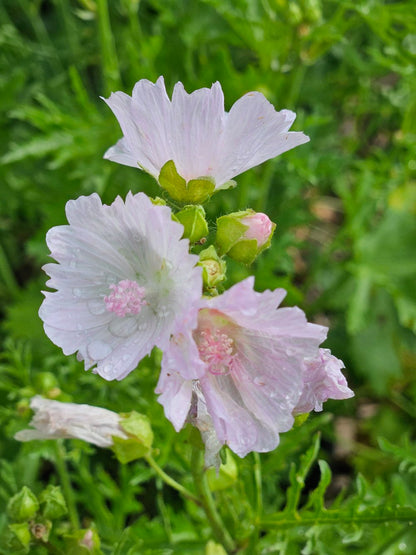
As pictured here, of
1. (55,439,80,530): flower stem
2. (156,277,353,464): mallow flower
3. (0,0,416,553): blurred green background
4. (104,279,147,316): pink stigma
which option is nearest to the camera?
(156,277,353,464): mallow flower

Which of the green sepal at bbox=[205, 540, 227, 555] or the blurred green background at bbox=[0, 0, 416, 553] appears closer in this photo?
the green sepal at bbox=[205, 540, 227, 555]

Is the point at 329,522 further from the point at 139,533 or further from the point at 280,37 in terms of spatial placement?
the point at 280,37

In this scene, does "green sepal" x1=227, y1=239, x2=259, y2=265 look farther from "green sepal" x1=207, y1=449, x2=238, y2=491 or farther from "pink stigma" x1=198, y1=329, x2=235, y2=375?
"green sepal" x1=207, y1=449, x2=238, y2=491

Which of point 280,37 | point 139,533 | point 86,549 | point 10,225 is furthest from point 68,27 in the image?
point 86,549

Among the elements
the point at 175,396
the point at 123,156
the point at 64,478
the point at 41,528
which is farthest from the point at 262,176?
the point at 175,396

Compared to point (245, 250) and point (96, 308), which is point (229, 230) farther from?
point (96, 308)

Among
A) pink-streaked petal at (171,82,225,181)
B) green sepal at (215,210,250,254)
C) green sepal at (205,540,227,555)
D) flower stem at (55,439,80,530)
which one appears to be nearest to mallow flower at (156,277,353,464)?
green sepal at (215,210,250,254)
